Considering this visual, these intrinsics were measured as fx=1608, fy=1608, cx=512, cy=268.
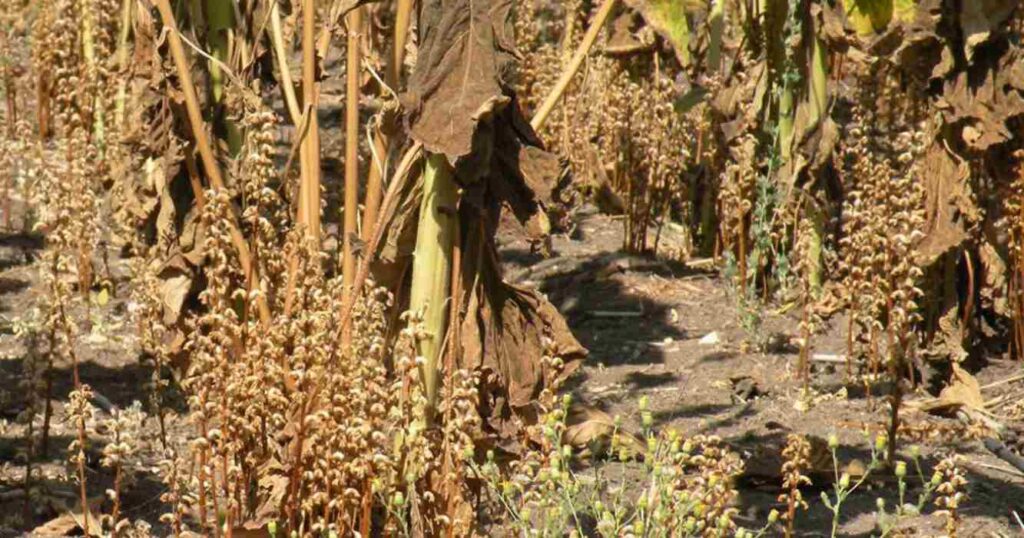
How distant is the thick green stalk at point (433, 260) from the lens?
12.8 feet

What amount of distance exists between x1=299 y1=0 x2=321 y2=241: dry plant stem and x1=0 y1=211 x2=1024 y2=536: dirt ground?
3.78 ft

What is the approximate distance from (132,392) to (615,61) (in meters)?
3.29

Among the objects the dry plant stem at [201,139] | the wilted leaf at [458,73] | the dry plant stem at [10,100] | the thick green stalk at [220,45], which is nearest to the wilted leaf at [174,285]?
the thick green stalk at [220,45]

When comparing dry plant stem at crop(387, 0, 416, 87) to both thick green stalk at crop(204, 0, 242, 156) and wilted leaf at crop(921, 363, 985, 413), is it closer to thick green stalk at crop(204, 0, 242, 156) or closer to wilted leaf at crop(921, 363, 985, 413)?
thick green stalk at crop(204, 0, 242, 156)

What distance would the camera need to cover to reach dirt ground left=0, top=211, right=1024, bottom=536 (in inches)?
186

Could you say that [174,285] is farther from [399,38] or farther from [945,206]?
[945,206]

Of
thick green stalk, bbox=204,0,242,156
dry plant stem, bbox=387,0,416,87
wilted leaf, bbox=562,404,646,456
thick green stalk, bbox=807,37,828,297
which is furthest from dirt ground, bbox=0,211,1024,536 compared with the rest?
dry plant stem, bbox=387,0,416,87

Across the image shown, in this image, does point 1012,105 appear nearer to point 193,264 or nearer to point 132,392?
point 193,264

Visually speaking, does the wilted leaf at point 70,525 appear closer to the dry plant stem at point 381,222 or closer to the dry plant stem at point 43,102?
the dry plant stem at point 381,222

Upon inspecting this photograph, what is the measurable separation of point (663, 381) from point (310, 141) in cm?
251

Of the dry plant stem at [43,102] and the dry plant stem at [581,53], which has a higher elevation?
the dry plant stem at [581,53]

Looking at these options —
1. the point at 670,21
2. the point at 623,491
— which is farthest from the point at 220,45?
the point at 670,21

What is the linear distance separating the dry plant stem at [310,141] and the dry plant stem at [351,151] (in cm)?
8

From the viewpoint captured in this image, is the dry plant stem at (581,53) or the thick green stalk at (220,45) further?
the thick green stalk at (220,45)
